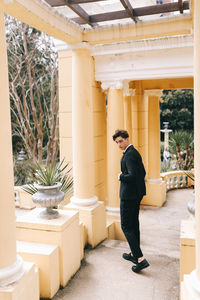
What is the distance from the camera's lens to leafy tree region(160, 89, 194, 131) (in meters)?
25.9

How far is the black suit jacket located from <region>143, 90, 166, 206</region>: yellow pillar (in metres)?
5.21

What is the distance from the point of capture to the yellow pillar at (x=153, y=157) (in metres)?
9.94

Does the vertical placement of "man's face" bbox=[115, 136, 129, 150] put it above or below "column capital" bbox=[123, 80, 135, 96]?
below

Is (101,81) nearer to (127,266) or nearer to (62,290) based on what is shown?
(127,266)

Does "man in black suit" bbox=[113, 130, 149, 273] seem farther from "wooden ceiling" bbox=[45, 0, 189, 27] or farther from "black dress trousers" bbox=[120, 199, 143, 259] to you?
"wooden ceiling" bbox=[45, 0, 189, 27]

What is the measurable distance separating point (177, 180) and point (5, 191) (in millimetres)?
9854

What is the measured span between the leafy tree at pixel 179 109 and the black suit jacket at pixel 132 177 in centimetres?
2201

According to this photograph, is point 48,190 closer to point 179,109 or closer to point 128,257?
point 128,257

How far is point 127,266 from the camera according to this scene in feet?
16.7

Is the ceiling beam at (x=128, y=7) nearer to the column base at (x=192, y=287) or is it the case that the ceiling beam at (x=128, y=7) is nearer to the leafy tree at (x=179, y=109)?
the column base at (x=192, y=287)

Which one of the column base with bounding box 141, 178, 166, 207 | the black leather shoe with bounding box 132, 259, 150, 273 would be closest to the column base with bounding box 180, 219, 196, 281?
the black leather shoe with bounding box 132, 259, 150, 273

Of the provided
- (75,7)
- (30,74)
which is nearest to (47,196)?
(75,7)

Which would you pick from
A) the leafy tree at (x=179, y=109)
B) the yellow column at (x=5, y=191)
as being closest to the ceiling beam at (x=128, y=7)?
the yellow column at (x=5, y=191)

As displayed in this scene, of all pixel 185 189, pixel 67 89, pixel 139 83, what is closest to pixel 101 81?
pixel 67 89
